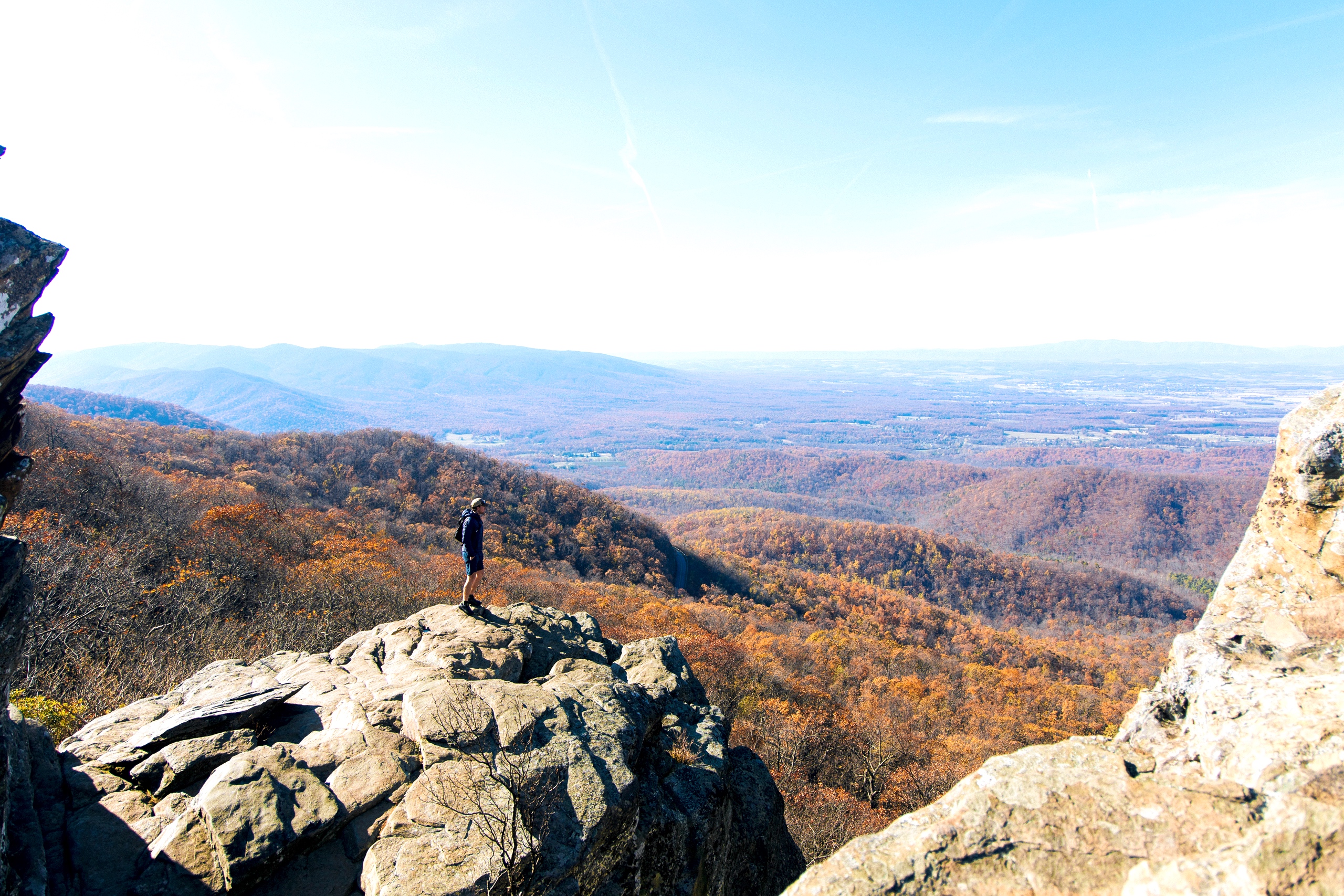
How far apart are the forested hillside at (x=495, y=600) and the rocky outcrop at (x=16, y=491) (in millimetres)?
1946

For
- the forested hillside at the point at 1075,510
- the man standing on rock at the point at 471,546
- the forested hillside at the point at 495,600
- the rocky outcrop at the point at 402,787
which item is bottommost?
the forested hillside at the point at 1075,510

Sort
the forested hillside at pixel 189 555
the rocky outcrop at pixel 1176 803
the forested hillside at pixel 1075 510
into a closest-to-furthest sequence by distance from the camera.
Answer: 1. the rocky outcrop at pixel 1176 803
2. the forested hillside at pixel 189 555
3. the forested hillside at pixel 1075 510

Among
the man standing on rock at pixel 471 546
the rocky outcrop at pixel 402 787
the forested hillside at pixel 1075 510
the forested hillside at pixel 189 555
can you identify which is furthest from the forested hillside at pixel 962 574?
the rocky outcrop at pixel 402 787

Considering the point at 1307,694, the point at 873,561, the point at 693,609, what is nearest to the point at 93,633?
the point at 1307,694

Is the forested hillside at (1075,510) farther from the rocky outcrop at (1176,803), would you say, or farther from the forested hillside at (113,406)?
the rocky outcrop at (1176,803)

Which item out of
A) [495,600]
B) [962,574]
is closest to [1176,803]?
[495,600]

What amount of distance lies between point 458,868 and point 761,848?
7.72m

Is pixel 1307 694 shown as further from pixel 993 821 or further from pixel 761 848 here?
pixel 761 848

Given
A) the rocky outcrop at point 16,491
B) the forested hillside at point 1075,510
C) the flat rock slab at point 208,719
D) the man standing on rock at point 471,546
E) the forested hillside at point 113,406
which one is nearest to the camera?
the rocky outcrop at point 16,491

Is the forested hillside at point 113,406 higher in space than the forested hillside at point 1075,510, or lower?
higher

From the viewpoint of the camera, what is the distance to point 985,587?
89.2 metres

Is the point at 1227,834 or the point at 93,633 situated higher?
the point at 1227,834

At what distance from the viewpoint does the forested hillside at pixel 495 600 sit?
16141 millimetres

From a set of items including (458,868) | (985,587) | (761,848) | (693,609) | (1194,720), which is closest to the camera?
(1194,720)
